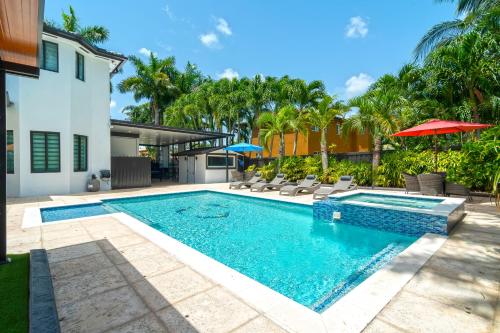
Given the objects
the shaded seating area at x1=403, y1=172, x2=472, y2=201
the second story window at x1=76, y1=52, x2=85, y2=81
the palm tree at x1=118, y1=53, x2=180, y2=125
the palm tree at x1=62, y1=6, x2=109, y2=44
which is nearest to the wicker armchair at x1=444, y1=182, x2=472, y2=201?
the shaded seating area at x1=403, y1=172, x2=472, y2=201

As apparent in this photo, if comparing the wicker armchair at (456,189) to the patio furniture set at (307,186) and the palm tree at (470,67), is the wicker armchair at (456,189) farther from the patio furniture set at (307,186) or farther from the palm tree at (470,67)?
the palm tree at (470,67)

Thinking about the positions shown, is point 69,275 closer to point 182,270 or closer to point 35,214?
point 182,270

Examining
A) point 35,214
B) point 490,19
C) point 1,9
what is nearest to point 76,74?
point 35,214

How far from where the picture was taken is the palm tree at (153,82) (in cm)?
2420

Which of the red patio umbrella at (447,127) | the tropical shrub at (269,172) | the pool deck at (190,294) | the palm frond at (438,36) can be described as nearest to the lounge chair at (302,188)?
the tropical shrub at (269,172)

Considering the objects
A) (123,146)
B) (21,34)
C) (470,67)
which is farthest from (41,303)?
(123,146)

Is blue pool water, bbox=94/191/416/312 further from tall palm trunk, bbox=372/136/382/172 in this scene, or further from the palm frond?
the palm frond

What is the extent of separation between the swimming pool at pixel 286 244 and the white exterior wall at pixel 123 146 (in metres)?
9.30

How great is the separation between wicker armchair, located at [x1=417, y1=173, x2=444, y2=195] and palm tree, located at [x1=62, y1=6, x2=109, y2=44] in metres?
22.3

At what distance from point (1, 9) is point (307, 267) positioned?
5281 mm

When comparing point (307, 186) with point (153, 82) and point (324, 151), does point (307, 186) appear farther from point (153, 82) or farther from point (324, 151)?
point (153, 82)

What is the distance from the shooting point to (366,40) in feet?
50.6

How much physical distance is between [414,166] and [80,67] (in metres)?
16.3

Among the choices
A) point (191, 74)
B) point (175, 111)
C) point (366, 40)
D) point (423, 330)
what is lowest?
point (423, 330)
